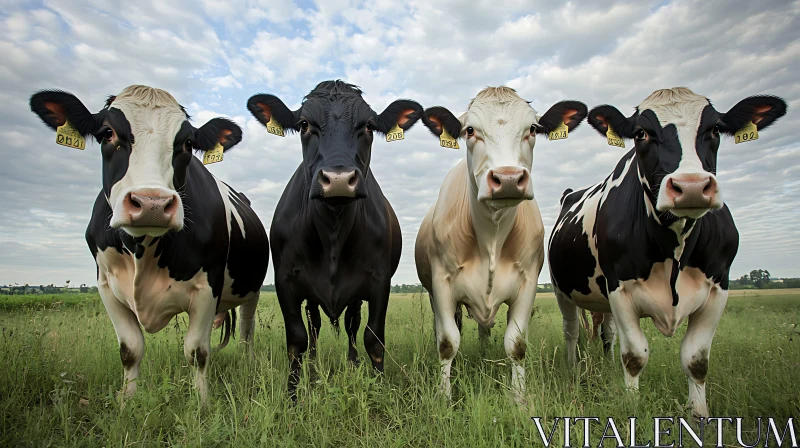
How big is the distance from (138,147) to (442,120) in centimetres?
324

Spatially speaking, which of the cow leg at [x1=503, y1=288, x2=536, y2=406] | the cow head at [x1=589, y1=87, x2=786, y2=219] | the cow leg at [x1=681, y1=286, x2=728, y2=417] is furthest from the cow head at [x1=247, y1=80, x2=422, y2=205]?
the cow leg at [x1=681, y1=286, x2=728, y2=417]

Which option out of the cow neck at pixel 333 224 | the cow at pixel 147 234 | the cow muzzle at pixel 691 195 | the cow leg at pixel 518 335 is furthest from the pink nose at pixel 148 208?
the cow muzzle at pixel 691 195

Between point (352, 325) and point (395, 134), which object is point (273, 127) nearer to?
point (395, 134)

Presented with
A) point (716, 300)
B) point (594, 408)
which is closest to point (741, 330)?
point (716, 300)

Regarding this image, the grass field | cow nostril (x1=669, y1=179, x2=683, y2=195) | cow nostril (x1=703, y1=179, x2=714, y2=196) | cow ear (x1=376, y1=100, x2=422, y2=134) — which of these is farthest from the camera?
cow ear (x1=376, y1=100, x2=422, y2=134)

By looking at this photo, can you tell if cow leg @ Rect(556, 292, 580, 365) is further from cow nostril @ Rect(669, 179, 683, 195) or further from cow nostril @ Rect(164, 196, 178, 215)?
cow nostril @ Rect(164, 196, 178, 215)

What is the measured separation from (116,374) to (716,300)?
6718 millimetres

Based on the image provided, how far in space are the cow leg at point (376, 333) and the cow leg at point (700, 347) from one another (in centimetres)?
298

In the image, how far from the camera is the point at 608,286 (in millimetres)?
4910

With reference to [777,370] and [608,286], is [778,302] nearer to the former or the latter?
[777,370]

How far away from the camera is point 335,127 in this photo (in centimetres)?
482

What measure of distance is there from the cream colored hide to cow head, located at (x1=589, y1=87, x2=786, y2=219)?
1.11 meters

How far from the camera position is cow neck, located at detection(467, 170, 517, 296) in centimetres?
516

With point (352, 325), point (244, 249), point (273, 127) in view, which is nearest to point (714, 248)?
point (352, 325)
